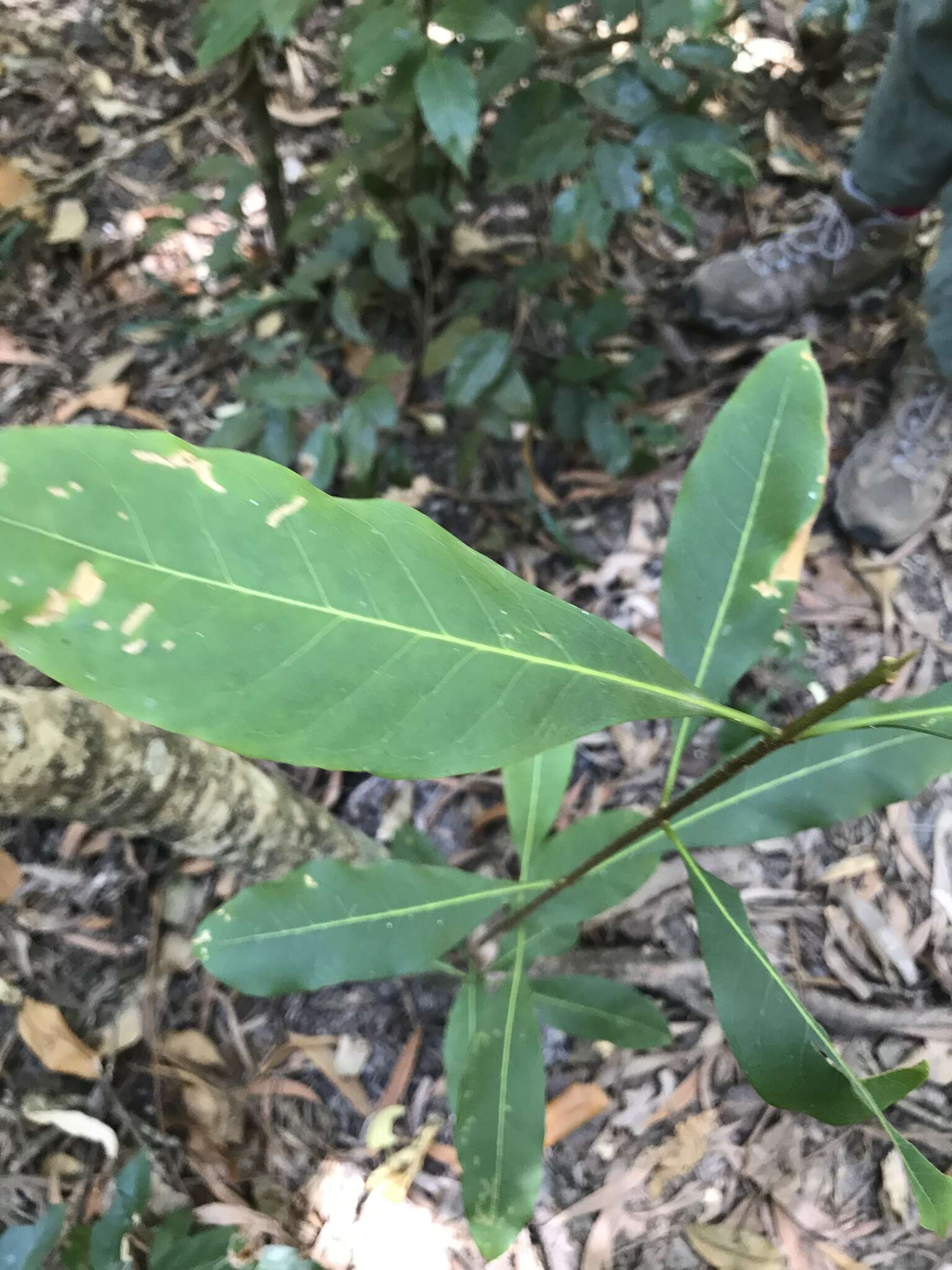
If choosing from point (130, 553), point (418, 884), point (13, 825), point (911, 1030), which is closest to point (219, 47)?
point (130, 553)

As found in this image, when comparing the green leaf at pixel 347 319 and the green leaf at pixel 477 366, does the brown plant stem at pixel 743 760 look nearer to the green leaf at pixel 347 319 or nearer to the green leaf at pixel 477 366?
the green leaf at pixel 477 366

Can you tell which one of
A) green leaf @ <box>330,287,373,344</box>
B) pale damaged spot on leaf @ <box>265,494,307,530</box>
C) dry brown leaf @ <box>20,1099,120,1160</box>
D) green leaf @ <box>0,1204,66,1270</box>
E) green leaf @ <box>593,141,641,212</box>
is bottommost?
dry brown leaf @ <box>20,1099,120,1160</box>

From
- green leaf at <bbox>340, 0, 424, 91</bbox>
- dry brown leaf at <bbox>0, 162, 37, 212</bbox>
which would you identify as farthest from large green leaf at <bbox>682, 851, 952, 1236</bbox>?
dry brown leaf at <bbox>0, 162, 37, 212</bbox>

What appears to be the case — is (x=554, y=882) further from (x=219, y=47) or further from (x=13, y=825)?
(x=219, y=47)

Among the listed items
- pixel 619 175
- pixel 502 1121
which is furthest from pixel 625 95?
pixel 502 1121

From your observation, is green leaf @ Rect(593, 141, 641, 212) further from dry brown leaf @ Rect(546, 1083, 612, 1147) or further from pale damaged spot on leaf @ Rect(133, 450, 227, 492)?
dry brown leaf @ Rect(546, 1083, 612, 1147)

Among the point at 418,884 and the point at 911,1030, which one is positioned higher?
the point at 418,884
